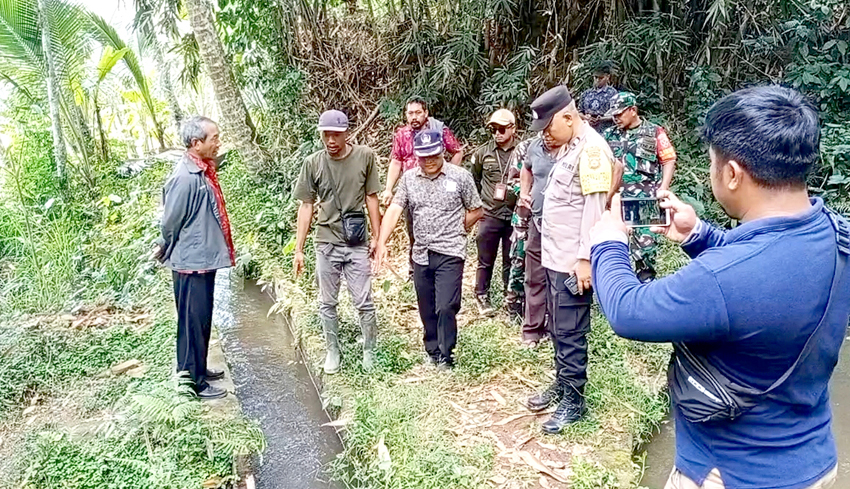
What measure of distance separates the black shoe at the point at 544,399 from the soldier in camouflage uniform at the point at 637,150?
4.36ft

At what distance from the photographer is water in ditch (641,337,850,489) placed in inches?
136

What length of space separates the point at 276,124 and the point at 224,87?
1.50 metres

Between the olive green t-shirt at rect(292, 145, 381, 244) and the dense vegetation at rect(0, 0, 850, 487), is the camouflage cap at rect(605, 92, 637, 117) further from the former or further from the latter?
the olive green t-shirt at rect(292, 145, 381, 244)

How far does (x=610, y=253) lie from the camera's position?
1637 mm

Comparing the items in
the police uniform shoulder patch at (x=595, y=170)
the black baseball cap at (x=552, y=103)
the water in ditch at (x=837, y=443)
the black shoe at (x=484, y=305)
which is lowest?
the water in ditch at (x=837, y=443)

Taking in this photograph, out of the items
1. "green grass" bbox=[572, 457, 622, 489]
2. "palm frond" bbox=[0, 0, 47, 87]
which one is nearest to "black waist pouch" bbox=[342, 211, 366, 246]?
"green grass" bbox=[572, 457, 622, 489]

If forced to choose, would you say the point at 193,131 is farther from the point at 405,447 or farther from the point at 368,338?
the point at 405,447

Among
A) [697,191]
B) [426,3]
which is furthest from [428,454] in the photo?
[426,3]

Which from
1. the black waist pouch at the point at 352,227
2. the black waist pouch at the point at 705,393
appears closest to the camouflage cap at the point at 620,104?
the black waist pouch at the point at 352,227

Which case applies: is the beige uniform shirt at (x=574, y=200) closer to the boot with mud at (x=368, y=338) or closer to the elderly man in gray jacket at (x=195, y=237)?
the boot with mud at (x=368, y=338)

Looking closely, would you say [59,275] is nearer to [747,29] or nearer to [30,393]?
[30,393]

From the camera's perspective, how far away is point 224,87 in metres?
7.99

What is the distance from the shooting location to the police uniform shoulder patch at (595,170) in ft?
10.1

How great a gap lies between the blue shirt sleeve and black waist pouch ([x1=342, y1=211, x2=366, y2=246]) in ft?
9.72
